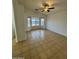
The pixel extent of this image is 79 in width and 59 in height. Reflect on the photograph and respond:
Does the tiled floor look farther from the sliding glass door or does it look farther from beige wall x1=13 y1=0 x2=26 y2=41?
the sliding glass door

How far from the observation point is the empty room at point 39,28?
4797 millimetres

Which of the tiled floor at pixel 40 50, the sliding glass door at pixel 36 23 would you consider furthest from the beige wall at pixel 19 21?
the sliding glass door at pixel 36 23

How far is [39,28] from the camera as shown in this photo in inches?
549

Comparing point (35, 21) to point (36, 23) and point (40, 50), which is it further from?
point (40, 50)

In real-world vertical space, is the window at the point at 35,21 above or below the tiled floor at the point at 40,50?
above

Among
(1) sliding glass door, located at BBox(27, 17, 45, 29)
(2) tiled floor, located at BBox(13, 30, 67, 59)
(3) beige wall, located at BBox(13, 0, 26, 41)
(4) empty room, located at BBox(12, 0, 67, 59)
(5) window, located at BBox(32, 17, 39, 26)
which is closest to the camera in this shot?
(2) tiled floor, located at BBox(13, 30, 67, 59)

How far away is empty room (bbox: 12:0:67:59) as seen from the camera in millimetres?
4797

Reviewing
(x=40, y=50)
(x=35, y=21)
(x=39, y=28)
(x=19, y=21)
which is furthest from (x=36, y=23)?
(x=40, y=50)

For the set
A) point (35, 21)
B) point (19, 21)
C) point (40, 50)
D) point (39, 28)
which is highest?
point (35, 21)

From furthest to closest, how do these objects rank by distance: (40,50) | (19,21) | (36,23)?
(36,23), (19,21), (40,50)

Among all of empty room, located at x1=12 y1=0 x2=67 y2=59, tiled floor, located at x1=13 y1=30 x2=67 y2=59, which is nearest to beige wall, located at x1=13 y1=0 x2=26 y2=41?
empty room, located at x1=12 y1=0 x2=67 y2=59

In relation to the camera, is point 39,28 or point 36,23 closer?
point 36,23

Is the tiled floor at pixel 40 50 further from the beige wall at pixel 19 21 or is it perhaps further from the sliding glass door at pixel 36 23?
the sliding glass door at pixel 36 23

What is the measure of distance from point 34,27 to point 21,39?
644 cm
